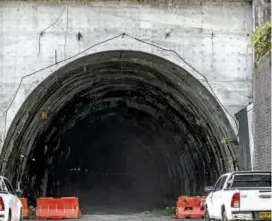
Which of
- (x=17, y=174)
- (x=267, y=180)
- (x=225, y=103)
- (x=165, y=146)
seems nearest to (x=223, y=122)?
(x=225, y=103)

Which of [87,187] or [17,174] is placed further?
[87,187]

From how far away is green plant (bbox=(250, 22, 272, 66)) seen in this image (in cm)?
2224

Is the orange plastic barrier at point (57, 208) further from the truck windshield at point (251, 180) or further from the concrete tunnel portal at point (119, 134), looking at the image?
the truck windshield at point (251, 180)

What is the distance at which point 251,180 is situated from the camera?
691 inches

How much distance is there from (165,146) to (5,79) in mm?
22003

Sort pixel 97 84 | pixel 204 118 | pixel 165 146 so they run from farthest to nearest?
1. pixel 165 146
2. pixel 97 84
3. pixel 204 118

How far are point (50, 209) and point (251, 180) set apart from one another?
11454mm

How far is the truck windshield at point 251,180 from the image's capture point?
1736 cm

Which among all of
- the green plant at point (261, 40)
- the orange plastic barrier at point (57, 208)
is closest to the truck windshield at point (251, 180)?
the green plant at point (261, 40)

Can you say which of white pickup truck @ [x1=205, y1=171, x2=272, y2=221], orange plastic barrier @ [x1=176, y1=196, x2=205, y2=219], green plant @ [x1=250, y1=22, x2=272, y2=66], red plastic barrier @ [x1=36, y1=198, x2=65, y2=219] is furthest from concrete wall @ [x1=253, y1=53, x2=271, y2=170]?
red plastic barrier @ [x1=36, y1=198, x2=65, y2=219]

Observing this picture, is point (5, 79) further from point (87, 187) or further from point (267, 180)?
point (87, 187)

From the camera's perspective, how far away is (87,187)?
2063 inches

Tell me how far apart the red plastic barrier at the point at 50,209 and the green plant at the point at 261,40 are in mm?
10435

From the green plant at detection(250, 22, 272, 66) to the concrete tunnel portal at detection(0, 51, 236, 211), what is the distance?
8.86 ft
